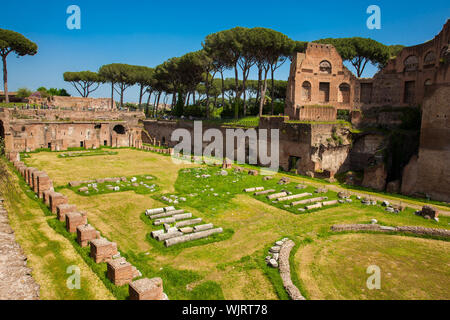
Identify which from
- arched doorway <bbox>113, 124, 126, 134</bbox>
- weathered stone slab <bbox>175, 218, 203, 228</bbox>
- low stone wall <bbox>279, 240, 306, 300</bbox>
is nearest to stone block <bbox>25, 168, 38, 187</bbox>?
weathered stone slab <bbox>175, 218, 203, 228</bbox>

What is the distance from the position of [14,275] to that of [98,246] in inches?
75.4

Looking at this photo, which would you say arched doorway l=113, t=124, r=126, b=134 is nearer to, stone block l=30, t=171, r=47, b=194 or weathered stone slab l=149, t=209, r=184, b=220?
stone block l=30, t=171, r=47, b=194

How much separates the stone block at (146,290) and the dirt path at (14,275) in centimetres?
194

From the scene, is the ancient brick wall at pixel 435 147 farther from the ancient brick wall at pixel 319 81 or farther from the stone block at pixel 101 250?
the stone block at pixel 101 250

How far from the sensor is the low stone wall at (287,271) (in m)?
7.23

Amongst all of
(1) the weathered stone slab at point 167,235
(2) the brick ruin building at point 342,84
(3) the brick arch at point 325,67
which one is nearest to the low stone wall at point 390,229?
(1) the weathered stone slab at point 167,235

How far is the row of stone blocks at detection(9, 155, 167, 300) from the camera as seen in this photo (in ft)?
21.8

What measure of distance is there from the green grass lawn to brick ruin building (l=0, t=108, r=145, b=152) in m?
9.68

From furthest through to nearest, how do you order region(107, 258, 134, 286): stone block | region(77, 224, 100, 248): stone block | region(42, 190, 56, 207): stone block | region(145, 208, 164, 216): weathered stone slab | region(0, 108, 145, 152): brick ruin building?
region(0, 108, 145, 152): brick ruin building → region(42, 190, 56, 207): stone block → region(145, 208, 164, 216): weathered stone slab → region(77, 224, 100, 248): stone block → region(107, 258, 134, 286): stone block

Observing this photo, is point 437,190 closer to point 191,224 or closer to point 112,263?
point 191,224

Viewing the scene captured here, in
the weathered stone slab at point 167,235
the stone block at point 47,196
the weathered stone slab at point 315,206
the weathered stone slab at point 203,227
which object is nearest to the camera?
the weathered stone slab at point 167,235

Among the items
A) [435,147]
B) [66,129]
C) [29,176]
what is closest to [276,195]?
[435,147]

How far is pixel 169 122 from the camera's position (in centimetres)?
3438
